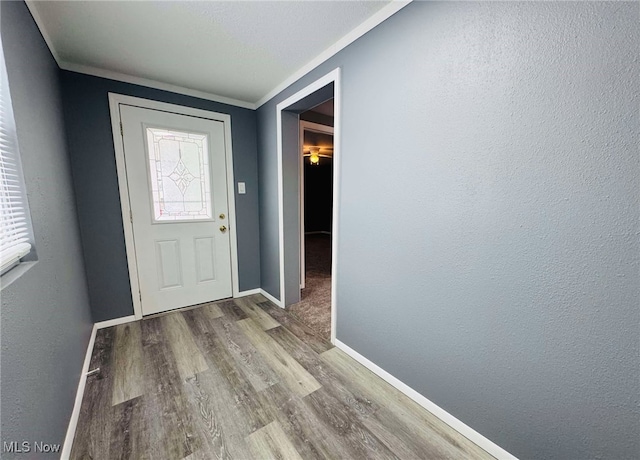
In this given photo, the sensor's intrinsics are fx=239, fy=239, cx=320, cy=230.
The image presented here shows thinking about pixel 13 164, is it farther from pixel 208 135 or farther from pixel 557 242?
pixel 557 242

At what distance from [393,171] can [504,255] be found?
713mm

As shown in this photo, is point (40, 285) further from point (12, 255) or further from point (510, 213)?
point (510, 213)

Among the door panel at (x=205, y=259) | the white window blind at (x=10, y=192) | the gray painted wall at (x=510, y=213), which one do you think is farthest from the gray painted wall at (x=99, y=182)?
the gray painted wall at (x=510, y=213)

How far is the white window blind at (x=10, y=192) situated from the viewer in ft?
2.97

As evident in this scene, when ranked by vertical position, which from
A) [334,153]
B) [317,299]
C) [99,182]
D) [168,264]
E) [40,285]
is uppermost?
[334,153]

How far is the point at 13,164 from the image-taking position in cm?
102

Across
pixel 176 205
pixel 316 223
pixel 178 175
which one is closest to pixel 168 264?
pixel 176 205

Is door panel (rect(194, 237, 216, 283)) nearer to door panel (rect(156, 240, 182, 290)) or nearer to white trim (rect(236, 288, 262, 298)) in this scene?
door panel (rect(156, 240, 182, 290))

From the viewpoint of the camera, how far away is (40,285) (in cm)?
106

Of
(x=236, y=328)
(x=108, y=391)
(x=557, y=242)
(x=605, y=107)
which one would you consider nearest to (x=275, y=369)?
(x=236, y=328)

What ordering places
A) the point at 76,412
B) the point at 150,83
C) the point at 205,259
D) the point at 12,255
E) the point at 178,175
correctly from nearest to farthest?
the point at 12,255, the point at 76,412, the point at 150,83, the point at 178,175, the point at 205,259

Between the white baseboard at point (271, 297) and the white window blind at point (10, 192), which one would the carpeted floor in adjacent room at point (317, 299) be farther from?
the white window blind at point (10, 192)

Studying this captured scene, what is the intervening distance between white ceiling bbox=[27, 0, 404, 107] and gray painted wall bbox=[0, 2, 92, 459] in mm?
218

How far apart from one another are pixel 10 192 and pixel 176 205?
5.07ft
